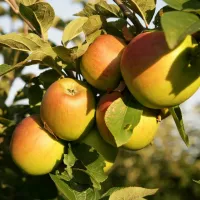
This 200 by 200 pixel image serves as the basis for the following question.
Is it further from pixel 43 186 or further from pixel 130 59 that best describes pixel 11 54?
pixel 130 59

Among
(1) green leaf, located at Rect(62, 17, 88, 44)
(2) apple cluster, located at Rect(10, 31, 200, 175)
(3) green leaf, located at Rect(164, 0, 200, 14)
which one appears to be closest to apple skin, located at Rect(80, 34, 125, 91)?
(2) apple cluster, located at Rect(10, 31, 200, 175)

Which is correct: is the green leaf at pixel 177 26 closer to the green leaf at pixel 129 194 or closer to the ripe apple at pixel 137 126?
the ripe apple at pixel 137 126

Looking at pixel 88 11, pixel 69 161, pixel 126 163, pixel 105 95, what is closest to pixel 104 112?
pixel 105 95

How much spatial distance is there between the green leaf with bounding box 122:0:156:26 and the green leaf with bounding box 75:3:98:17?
0.09 meters

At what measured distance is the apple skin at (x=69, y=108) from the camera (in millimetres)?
1065

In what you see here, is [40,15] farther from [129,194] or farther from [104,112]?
[129,194]

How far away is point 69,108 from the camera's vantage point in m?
1.06

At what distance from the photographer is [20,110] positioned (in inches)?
65.0

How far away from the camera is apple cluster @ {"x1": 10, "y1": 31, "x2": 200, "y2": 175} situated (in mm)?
893

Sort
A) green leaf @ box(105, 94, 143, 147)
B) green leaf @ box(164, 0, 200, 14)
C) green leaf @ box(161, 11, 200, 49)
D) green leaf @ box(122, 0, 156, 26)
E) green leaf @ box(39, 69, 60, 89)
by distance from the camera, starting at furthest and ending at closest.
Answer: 1. green leaf @ box(39, 69, 60, 89)
2. green leaf @ box(122, 0, 156, 26)
3. green leaf @ box(105, 94, 143, 147)
4. green leaf @ box(164, 0, 200, 14)
5. green leaf @ box(161, 11, 200, 49)

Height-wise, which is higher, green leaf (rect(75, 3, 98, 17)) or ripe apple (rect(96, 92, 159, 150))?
green leaf (rect(75, 3, 98, 17))

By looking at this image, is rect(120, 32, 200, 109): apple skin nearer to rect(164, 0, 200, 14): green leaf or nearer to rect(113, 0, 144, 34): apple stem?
rect(164, 0, 200, 14): green leaf

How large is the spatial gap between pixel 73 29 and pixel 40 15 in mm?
82

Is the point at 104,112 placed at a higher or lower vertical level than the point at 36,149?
higher
